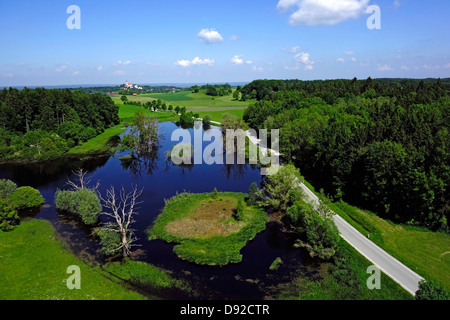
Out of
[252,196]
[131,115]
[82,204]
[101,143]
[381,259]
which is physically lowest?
[381,259]

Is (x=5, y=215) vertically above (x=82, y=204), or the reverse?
(x=82, y=204)

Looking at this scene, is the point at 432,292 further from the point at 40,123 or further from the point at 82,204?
the point at 40,123

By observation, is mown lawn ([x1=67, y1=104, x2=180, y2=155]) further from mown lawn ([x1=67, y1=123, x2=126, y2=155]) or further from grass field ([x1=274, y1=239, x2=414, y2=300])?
grass field ([x1=274, y1=239, x2=414, y2=300])

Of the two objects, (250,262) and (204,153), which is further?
(204,153)

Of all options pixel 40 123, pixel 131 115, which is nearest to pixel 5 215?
pixel 40 123

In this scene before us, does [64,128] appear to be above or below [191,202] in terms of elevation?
above

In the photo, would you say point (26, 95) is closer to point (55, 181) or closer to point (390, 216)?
point (55, 181)
